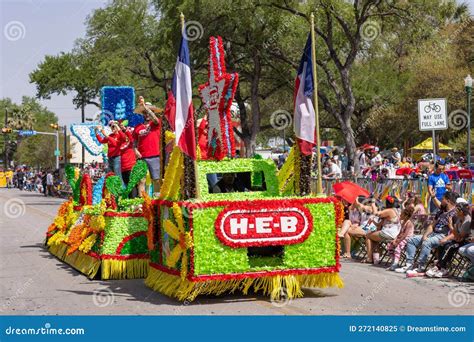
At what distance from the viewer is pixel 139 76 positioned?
40.1m

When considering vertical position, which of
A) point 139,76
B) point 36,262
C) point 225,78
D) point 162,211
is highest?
point 139,76

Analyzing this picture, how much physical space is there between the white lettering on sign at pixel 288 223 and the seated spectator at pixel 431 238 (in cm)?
358

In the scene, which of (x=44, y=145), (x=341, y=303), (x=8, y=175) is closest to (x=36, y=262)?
(x=341, y=303)

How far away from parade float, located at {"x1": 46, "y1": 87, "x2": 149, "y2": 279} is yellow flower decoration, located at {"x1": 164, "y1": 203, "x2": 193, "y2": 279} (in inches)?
78.8

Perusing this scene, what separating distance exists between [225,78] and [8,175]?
67.8 m

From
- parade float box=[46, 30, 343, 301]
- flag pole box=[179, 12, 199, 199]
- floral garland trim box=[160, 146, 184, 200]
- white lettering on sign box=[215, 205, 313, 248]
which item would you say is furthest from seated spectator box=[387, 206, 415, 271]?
flag pole box=[179, 12, 199, 199]

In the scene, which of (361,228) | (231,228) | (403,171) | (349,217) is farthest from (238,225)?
(403,171)

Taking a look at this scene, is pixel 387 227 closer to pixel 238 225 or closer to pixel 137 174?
pixel 137 174

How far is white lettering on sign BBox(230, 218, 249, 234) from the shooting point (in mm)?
9656

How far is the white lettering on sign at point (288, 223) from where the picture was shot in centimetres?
987

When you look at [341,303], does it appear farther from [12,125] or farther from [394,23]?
[12,125]

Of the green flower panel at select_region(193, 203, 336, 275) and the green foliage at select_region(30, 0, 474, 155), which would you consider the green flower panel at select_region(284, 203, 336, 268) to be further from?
the green foliage at select_region(30, 0, 474, 155)

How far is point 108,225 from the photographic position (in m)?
11.8

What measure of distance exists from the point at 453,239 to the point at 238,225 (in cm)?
437
